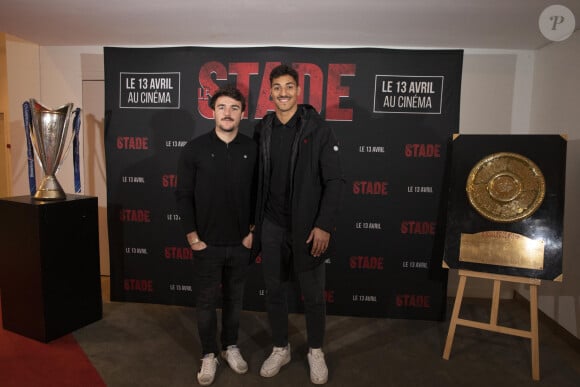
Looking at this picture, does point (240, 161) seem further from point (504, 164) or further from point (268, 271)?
point (504, 164)

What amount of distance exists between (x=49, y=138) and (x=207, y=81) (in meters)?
1.16

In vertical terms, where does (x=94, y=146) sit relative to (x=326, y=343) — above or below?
above

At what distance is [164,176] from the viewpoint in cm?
297

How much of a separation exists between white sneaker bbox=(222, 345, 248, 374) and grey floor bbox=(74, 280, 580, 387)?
37 millimetres

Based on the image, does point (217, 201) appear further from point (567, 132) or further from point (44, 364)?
point (567, 132)

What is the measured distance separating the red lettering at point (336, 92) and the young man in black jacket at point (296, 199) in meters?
0.88

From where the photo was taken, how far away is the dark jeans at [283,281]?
199cm

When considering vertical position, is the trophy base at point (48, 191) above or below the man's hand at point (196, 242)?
above

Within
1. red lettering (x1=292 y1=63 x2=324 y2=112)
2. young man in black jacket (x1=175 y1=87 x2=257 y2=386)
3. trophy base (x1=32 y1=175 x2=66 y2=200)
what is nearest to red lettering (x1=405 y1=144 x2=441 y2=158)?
red lettering (x1=292 y1=63 x2=324 y2=112)

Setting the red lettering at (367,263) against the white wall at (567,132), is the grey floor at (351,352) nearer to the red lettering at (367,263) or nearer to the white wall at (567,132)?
the white wall at (567,132)

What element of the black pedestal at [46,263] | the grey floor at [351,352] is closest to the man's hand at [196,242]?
the grey floor at [351,352]

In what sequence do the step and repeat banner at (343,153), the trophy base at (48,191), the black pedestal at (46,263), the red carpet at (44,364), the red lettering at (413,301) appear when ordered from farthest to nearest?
the red lettering at (413,301), the step and repeat banner at (343,153), the trophy base at (48,191), the black pedestal at (46,263), the red carpet at (44,364)

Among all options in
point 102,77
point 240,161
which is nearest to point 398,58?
point 240,161

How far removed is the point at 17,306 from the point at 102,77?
195 centimetres
